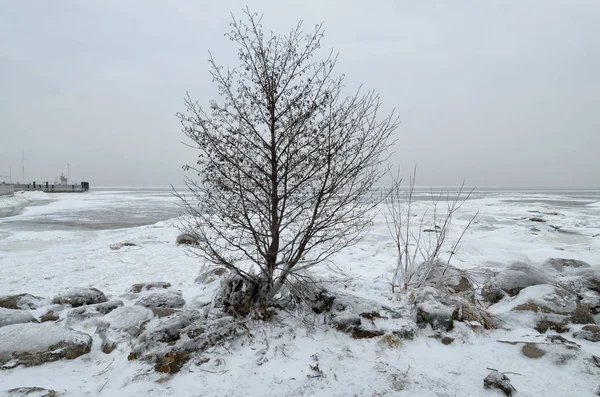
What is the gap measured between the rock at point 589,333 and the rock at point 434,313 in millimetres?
1206

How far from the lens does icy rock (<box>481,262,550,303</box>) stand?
4879 millimetres

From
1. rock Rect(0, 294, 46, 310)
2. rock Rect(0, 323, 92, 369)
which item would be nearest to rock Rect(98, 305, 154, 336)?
rock Rect(0, 323, 92, 369)

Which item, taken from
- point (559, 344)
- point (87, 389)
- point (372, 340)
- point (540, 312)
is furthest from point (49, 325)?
point (540, 312)

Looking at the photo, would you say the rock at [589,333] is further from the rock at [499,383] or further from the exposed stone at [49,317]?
the exposed stone at [49,317]

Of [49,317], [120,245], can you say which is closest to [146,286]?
[49,317]

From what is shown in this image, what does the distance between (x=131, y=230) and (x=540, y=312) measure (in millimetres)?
14615

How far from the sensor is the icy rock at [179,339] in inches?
120

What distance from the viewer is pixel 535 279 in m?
5.19

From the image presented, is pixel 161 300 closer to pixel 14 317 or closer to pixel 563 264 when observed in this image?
pixel 14 317

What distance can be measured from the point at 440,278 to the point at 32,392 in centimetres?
485

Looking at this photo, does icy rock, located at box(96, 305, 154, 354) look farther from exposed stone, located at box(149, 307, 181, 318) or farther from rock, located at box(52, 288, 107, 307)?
rock, located at box(52, 288, 107, 307)

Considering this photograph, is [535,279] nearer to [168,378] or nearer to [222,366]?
[222,366]

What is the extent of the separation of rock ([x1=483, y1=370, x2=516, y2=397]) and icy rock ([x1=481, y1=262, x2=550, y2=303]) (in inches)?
86.9

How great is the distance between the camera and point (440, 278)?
16.0ft
